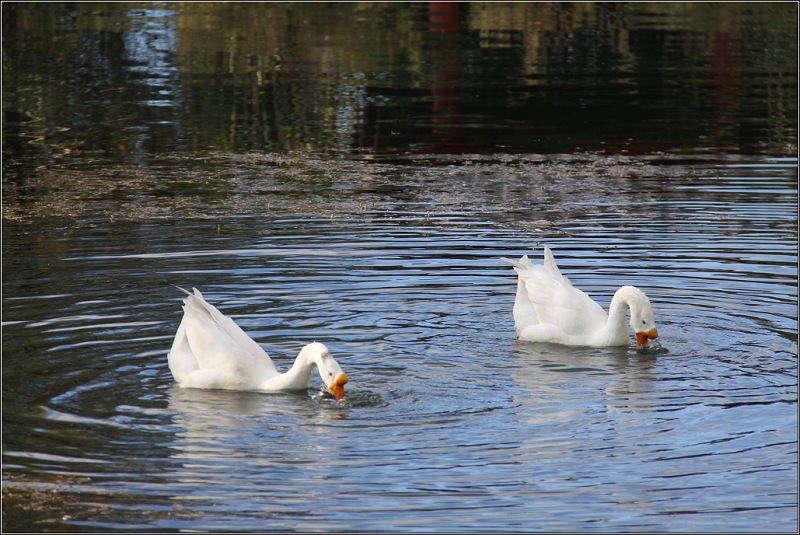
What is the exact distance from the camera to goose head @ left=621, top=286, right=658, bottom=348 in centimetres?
1039

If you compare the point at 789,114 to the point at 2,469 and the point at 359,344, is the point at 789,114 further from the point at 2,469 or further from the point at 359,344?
the point at 2,469

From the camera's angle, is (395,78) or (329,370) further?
(395,78)

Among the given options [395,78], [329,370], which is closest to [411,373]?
[329,370]

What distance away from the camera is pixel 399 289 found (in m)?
12.1

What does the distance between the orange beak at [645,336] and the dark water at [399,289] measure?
0.69 feet

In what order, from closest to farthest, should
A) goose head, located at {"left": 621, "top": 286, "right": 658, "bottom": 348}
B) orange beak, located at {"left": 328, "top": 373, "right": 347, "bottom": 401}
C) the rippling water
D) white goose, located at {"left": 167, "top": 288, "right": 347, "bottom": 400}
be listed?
the rippling water < orange beak, located at {"left": 328, "top": 373, "right": 347, "bottom": 401} < white goose, located at {"left": 167, "top": 288, "right": 347, "bottom": 400} < goose head, located at {"left": 621, "top": 286, "right": 658, "bottom": 348}

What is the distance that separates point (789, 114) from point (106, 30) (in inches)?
753

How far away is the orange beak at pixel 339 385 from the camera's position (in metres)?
8.91

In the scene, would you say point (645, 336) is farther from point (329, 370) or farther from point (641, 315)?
point (329, 370)

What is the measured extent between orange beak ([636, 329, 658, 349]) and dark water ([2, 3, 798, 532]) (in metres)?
0.21

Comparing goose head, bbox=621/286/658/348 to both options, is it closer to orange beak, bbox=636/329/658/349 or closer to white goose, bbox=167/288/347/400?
orange beak, bbox=636/329/658/349

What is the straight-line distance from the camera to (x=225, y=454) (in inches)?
320

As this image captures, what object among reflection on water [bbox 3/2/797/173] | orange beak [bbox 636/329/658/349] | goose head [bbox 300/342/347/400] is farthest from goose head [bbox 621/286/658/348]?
reflection on water [bbox 3/2/797/173]

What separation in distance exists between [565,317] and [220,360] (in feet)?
10.2
